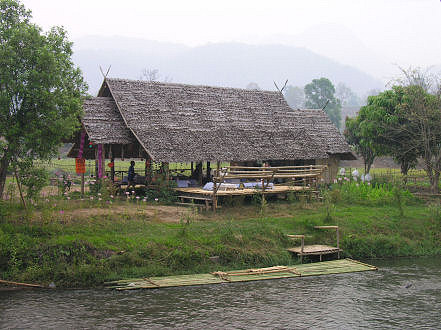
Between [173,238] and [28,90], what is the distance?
526 centimetres

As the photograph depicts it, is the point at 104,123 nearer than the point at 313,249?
No

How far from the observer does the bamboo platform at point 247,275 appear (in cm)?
1089

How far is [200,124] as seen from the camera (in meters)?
19.7

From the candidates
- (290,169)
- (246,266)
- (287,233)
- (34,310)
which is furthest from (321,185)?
(34,310)

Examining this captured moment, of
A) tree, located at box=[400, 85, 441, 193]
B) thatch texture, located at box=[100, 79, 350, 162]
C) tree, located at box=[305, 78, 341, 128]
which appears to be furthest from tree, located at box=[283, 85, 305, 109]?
thatch texture, located at box=[100, 79, 350, 162]

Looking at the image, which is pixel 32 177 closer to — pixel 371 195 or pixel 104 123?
pixel 104 123

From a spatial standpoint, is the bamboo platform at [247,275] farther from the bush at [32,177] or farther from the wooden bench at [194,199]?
the wooden bench at [194,199]

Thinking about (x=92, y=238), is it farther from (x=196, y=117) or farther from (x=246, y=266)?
(x=196, y=117)

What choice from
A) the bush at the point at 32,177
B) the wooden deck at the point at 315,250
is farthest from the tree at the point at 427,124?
the bush at the point at 32,177

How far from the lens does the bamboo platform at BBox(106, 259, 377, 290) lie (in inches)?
429

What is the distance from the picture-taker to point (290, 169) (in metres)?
19.0

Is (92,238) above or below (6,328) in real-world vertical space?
above

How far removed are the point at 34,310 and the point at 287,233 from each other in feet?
24.0

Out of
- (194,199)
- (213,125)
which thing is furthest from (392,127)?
(194,199)
